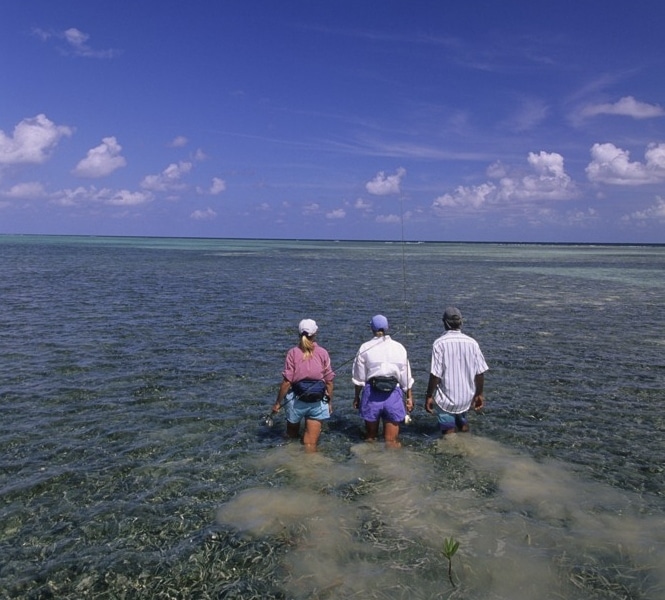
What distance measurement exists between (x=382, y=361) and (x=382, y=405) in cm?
88

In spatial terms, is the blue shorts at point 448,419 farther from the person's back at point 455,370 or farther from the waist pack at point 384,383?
the waist pack at point 384,383

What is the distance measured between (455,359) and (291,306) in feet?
69.2

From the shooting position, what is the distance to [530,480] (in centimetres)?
879

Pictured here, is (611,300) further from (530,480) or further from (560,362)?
(530,480)

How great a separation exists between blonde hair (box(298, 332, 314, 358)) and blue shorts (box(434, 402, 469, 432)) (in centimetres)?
260

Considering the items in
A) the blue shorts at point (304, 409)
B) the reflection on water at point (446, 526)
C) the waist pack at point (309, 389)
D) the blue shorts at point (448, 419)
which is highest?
the waist pack at point (309, 389)

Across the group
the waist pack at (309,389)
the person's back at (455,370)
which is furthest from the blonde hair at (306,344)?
the person's back at (455,370)

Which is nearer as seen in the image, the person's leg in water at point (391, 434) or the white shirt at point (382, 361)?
the white shirt at point (382, 361)

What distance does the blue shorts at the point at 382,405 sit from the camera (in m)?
9.57

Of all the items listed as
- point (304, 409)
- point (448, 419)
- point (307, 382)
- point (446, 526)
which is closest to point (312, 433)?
point (304, 409)

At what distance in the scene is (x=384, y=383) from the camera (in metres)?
9.39

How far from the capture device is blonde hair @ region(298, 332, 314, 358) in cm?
938

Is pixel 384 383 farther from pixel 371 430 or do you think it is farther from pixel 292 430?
pixel 292 430

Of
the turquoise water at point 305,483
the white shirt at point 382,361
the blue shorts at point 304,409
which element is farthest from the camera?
the blue shorts at point 304,409
